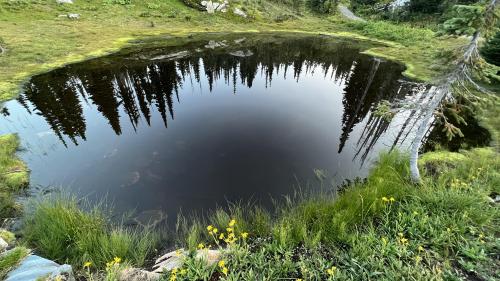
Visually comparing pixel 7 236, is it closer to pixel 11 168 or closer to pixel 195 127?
pixel 11 168

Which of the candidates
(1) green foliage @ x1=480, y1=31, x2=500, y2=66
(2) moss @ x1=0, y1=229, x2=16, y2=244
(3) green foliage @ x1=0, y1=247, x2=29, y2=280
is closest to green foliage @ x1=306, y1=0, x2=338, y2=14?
(1) green foliage @ x1=480, y1=31, x2=500, y2=66

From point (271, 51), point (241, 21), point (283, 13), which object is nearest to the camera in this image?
point (271, 51)

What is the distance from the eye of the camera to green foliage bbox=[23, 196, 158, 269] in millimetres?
8461

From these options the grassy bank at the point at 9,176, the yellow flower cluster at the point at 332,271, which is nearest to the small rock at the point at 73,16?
the grassy bank at the point at 9,176

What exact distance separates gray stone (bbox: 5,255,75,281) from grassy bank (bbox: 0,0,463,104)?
1995cm

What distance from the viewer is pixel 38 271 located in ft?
23.6

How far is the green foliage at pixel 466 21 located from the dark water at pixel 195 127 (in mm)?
7442

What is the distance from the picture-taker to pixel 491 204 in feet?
30.2

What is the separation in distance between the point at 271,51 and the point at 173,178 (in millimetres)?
30988

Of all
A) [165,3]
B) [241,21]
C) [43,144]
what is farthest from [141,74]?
[165,3]

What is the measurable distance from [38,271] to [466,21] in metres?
13.5

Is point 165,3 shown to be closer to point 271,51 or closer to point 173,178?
point 271,51

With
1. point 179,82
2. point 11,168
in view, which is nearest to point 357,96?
point 179,82

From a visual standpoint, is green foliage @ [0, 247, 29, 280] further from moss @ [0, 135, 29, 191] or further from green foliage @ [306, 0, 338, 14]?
green foliage @ [306, 0, 338, 14]
